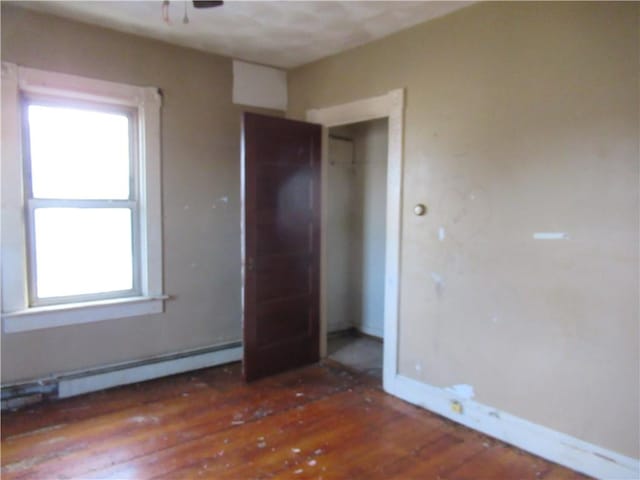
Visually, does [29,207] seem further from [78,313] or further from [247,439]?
[247,439]

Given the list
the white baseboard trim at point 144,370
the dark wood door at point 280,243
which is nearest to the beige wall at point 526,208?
the dark wood door at point 280,243

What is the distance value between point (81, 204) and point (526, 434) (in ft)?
10.7

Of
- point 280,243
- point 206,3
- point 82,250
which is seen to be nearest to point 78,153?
point 82,250

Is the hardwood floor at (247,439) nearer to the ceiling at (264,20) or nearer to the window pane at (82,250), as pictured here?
the window pane at (82,250)

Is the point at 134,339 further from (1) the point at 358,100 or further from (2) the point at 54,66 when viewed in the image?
(1) the point at 358,100

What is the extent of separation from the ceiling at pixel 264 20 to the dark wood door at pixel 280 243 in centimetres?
60

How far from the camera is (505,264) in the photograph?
103 inches

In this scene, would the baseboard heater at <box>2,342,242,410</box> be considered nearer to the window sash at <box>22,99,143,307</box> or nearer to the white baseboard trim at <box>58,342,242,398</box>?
the white baseboard trim at <box>58,342,242,398</box>

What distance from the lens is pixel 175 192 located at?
354 centimetres

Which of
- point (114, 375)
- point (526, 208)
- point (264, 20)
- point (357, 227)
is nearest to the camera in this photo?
point (526, 208)

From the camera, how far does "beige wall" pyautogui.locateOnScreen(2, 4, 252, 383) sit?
9.73 feet

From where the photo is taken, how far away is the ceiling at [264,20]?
2.75 metres

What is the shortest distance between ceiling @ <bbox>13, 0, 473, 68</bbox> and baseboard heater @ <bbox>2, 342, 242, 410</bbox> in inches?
97.6

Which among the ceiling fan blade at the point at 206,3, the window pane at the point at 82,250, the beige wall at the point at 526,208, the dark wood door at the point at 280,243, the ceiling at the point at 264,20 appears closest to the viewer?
the beige wall at the point at 526,208
